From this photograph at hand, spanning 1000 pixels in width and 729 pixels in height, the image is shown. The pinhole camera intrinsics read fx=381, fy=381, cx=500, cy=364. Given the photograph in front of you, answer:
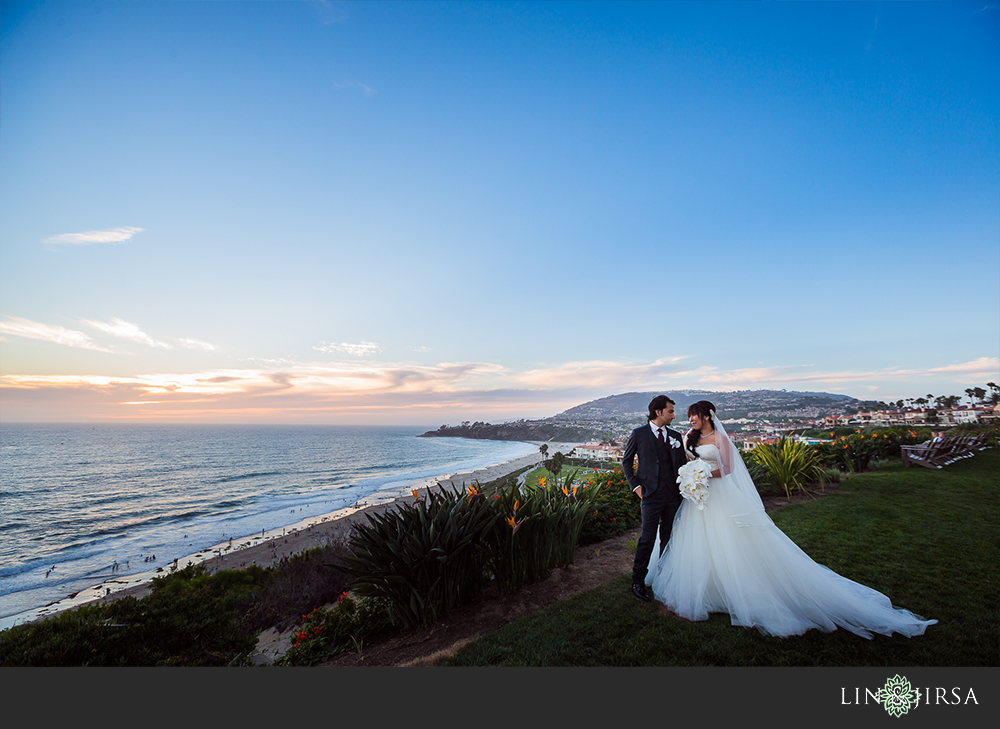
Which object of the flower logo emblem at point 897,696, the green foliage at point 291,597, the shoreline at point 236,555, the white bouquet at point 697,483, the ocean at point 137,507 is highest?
the white bouquet at point 697,483

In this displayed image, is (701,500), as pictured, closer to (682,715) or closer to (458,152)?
(682,715)

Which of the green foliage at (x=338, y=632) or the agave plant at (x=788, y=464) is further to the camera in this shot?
the agave plant at (x=788, y=464)

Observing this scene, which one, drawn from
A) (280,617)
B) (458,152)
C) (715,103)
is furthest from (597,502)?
(458,152)

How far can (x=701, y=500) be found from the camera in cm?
357

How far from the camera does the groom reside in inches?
148

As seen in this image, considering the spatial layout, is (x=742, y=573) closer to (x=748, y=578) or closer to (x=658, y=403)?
(x=748, y=578)

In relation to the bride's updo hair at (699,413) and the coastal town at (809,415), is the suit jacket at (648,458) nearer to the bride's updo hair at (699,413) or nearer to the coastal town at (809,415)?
the bride's updo hair at (699,413)

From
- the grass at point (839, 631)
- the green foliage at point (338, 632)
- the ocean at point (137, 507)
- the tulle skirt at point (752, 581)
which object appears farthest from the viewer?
the ocean at point (137, 507)

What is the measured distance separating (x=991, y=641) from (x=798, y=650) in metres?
1.34

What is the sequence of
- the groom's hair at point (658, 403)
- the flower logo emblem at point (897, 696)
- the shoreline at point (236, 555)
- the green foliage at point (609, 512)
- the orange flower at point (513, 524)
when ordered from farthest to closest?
the shoreline at point (236, 555), the green foliage at point (609, 512), the groom's hair at point (658, 403), the orange flower at point (513, 524), the flower logo emblem at point (897, 696)

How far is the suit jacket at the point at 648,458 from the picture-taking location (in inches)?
149

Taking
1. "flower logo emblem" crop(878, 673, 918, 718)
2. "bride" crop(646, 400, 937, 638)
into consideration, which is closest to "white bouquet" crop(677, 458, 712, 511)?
"bride" crop(646, 400, 937, 638)

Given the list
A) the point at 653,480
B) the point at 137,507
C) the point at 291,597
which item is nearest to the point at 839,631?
the point at 653,480

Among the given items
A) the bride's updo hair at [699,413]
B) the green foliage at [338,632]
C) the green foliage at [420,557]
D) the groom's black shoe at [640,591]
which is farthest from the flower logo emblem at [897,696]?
the green foliage at [338,632]
